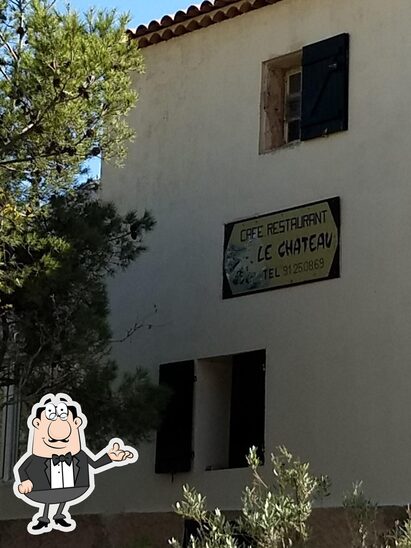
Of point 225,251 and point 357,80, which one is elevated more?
point 357,80

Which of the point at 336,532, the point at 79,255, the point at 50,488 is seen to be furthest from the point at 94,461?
the point at 336,532

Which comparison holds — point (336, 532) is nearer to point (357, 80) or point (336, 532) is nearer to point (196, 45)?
point (357, 80)

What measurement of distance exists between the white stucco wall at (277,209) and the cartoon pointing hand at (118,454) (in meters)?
3.26

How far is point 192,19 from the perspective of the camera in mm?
12656

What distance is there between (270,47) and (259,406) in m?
3.29

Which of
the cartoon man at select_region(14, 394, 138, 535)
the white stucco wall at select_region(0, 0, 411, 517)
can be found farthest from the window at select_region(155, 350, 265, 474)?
the cartoon man at select_region(14, 394, 138, 535)

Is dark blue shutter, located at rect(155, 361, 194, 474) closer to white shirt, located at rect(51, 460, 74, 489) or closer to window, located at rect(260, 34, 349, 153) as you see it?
window, located at rect(260, 34, 349, 153)

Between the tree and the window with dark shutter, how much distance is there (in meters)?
1.61

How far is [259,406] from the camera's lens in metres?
11.6

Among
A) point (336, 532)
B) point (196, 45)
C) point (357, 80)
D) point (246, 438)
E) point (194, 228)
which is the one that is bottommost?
point (336, 532)

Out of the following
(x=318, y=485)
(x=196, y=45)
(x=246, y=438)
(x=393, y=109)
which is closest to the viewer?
(x=318, y=485)

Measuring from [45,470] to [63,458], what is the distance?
0.13 metres

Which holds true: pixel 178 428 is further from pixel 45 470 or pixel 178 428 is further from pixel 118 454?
pixel 45 470

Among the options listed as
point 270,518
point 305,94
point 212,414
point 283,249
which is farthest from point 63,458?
point 305,94
